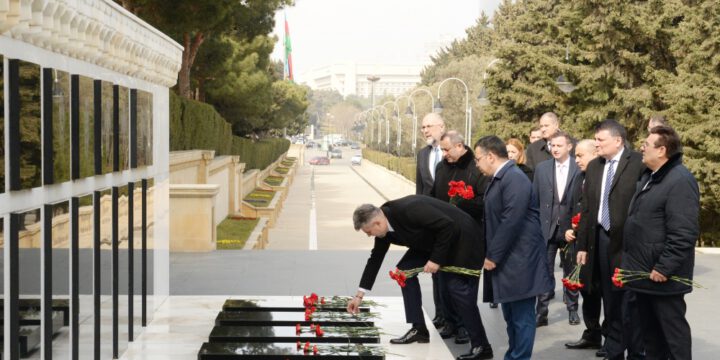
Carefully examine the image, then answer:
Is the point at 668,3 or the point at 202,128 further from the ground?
the point at 668,3

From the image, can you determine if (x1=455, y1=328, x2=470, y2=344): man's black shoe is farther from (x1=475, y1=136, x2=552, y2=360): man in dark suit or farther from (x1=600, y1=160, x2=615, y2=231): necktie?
(x1=600, y1=160, x2=615, y2=231): necktie

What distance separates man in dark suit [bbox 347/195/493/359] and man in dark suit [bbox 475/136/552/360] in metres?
0.19

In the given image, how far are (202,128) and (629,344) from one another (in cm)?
2367

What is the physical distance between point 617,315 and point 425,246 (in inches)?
61.2

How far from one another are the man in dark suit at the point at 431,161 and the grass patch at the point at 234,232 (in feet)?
34.0

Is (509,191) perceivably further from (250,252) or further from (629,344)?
(250,252)

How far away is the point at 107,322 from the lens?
7.03m

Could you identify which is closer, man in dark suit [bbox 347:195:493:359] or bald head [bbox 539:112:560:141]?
man in dark suit [bbox 347:195:493:359]

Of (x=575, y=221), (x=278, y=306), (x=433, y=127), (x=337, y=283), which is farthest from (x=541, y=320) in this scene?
(x=337, y=283)

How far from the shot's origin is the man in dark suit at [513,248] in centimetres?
757

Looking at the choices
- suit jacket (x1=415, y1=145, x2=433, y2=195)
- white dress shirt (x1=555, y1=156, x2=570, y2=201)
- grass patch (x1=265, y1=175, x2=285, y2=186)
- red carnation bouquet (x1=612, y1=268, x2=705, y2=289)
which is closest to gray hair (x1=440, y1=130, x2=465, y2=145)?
suit jacket (x1=415, y1=145, x2=433, y2=195)

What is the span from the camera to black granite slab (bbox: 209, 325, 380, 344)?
753cm

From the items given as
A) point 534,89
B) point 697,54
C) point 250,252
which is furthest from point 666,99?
point 250,252

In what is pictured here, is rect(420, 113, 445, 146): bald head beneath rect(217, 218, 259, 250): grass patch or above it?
above
